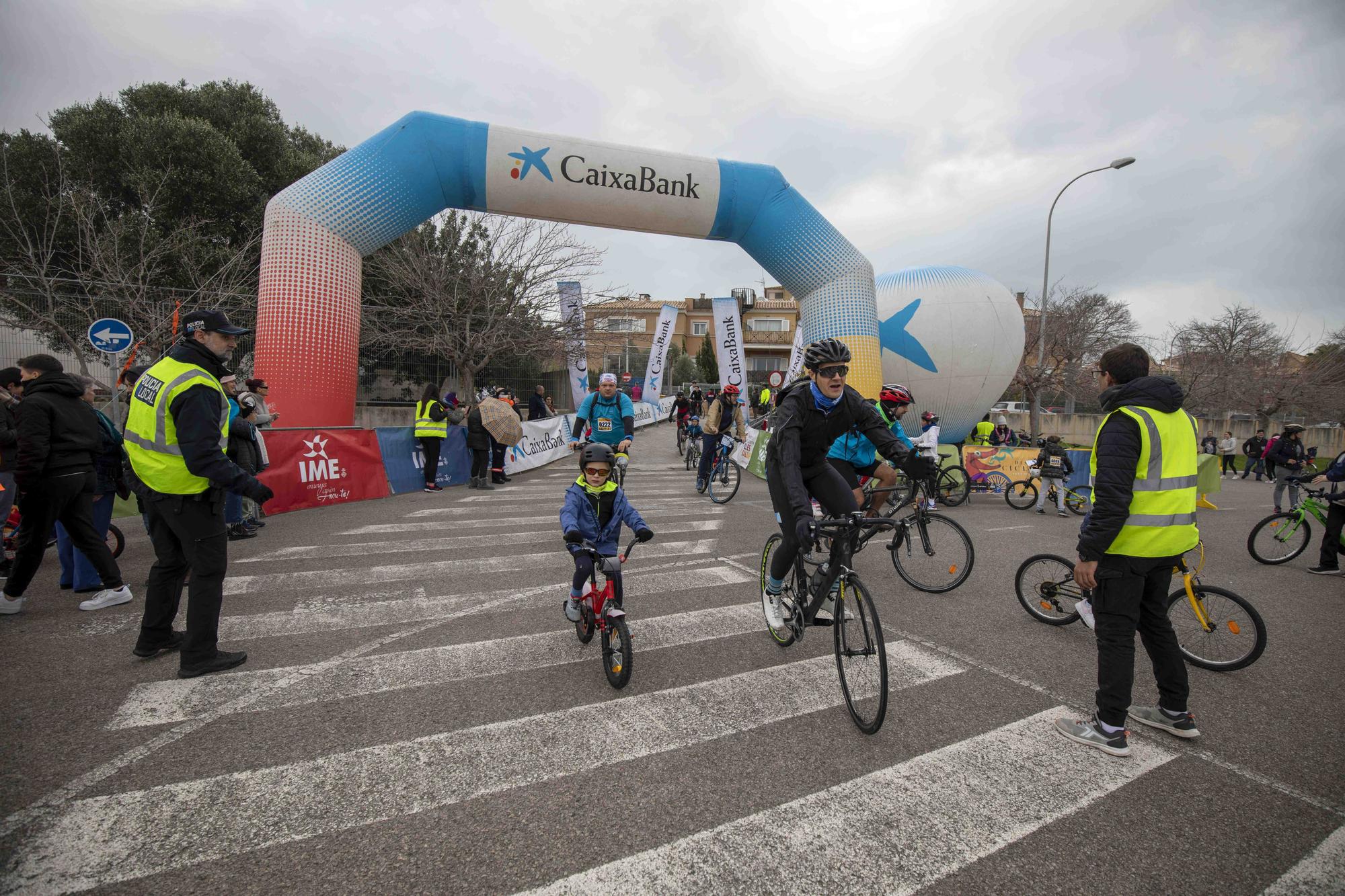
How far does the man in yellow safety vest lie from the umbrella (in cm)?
1077

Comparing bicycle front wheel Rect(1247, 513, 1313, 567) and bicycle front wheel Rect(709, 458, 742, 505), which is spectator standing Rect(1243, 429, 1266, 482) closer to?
bicycle front wheel Rect(1247, 513, 1313, 567)

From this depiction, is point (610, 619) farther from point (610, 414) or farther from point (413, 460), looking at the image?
point (413, 460)

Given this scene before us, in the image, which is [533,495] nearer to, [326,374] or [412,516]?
[412,516]

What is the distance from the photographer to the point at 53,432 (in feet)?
15.1

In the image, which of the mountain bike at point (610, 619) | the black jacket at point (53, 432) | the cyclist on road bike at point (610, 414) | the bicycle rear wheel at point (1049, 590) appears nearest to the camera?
the mountain bike at point (610, 619)

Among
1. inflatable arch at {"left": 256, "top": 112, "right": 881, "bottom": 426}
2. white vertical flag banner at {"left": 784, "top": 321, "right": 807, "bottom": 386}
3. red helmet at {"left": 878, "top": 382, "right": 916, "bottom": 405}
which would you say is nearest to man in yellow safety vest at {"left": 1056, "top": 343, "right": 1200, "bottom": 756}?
red helmet at {"left": 878, "top": 382, "right": 916, "bottom": 405}

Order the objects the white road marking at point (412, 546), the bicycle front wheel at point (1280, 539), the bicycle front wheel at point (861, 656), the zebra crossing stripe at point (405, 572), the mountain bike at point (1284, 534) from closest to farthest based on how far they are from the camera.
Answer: the bicycle front wheel at point (861, 656) < the zebra crossing stripe at point (405, 572) < the white road marking at point (412, 546) < the mountain bike at point (1284, 534) < the bicycle front wheel at point (1280, 539)

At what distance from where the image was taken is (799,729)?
3.18 metres

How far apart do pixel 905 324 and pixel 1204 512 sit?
24.2 ft

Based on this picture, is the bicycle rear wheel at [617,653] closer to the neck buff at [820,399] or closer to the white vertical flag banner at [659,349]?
the neck buff at [820,399]

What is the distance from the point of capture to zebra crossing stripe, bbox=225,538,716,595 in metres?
5.49

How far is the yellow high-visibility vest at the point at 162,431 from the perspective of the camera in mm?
3471

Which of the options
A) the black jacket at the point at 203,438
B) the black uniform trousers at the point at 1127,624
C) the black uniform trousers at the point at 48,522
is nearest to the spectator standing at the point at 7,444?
the black uniform trousers at the point at 48,522

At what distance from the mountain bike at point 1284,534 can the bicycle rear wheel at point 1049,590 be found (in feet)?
14.3
